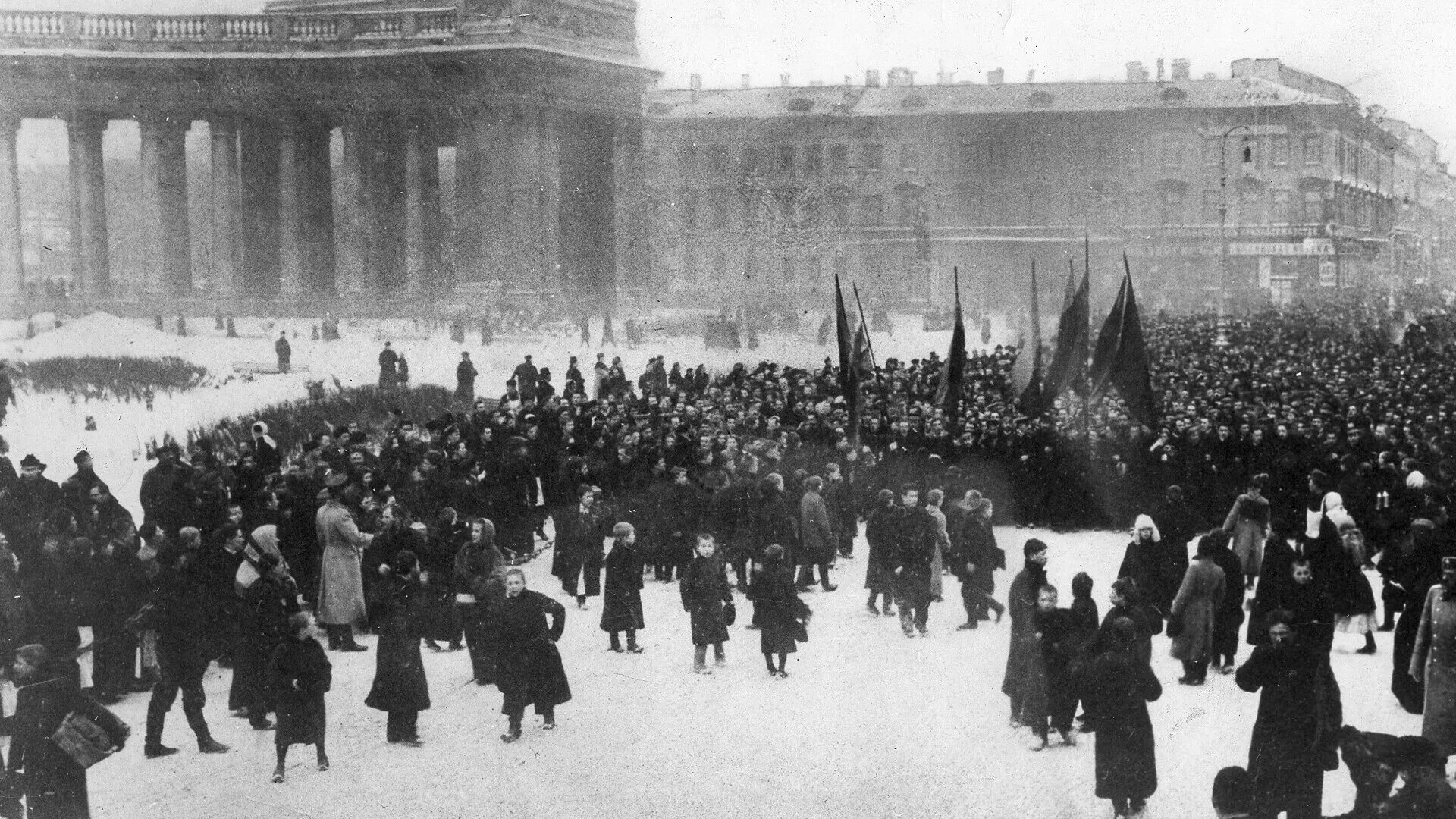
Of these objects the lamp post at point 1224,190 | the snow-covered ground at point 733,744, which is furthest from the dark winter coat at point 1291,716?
the lamp post at point 1224,190

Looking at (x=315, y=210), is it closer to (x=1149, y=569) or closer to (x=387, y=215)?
(x=387, y=215)

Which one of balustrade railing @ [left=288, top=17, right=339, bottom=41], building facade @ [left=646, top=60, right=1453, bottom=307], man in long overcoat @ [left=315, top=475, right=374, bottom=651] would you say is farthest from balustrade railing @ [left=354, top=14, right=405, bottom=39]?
man in long overcoat @ [left=315, top=475, right=374, bottom=651]

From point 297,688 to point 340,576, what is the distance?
316cm

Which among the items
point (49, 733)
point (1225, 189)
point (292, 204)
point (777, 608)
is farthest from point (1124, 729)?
point (1225, 189)

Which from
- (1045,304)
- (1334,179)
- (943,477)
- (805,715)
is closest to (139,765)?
(805,715)

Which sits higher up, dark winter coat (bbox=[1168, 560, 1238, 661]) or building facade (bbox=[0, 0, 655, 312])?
building facade (bbox=[0, 0, 655, 312])

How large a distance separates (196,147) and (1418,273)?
198ft

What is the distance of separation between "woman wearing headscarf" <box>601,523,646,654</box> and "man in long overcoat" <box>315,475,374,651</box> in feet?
7.13

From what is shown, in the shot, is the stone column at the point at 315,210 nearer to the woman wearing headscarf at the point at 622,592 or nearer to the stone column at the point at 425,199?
the stone column at the point at 425,199

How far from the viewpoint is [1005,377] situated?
26938mm

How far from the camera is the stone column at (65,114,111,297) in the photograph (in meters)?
38.2

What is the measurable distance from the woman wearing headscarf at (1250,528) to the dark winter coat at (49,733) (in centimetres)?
1016

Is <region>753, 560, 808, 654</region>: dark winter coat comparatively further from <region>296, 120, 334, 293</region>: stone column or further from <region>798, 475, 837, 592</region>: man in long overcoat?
<region>296, 120, 334, 293</region>: stone column

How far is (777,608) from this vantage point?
39.2ft
